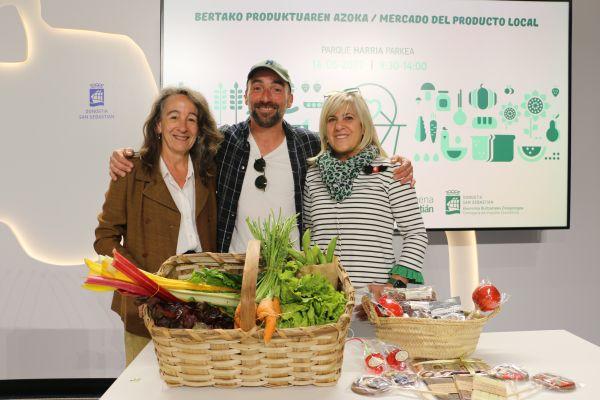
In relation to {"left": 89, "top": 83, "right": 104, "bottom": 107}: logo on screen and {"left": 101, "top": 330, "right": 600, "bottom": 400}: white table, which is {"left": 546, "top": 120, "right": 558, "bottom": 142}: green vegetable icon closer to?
{"left": 101, "top": 330, "right": 600, "bottom": 400}: white table

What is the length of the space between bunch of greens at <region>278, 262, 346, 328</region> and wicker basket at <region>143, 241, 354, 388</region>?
0.18 ft

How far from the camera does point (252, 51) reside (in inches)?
125

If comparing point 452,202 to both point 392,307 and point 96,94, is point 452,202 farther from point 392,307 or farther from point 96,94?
point 96,94

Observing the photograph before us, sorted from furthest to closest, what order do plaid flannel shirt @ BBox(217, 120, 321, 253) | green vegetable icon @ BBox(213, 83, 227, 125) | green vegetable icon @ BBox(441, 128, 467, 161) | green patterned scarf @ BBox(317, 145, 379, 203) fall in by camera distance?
green vegetable icon @ BBox(441, 128, 467, 161), green vegetable icon @ BBox(213, 83, 227, 125), plaid flannel shirt @ BBox(217, 120, 321, 253), green patterned scarf @ BBox(317, 145, 379, 203)

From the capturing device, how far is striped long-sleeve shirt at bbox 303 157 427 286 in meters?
2.08

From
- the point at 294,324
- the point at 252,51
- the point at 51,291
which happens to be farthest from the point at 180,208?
the point at 51,291

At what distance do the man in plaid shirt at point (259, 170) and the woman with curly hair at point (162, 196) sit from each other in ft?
0.25

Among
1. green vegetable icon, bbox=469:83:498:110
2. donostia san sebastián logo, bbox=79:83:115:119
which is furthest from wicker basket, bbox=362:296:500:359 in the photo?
donostia san sebastián logo, bbox=79:83:115:119

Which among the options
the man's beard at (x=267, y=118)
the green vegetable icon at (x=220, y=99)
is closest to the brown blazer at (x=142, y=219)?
the man's beard at (x=267, y=118)

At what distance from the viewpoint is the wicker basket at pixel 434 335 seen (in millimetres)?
1304

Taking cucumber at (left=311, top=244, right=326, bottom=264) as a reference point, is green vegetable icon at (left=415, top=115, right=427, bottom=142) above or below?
above

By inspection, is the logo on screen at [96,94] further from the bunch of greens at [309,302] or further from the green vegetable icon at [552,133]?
the green vegetable icon at [552,133]

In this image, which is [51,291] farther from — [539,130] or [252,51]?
[539,130]

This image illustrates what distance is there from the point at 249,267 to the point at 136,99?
2.49m
